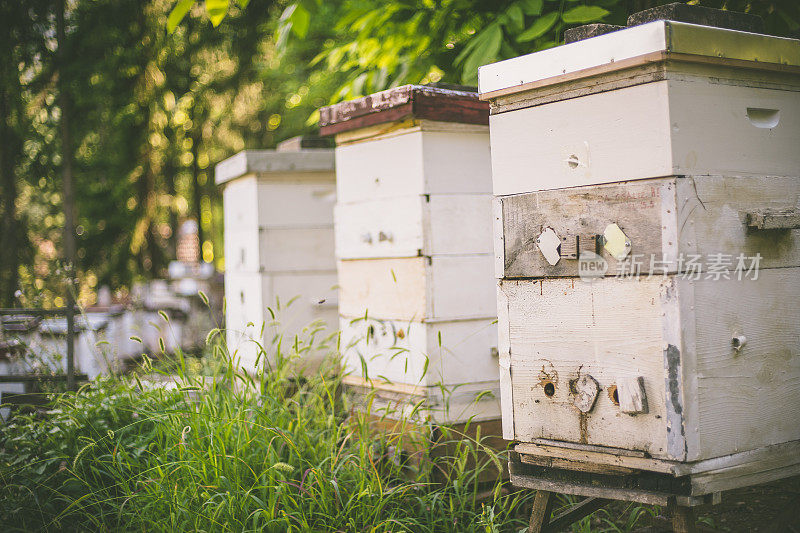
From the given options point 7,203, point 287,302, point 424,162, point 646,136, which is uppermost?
point 7,203

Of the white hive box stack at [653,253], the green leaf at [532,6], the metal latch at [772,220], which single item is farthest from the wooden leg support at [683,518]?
the green leaf at [532,6]

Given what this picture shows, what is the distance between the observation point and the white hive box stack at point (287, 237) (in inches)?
176

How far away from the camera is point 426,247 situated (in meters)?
3.14

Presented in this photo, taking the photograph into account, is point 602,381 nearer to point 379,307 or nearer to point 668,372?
point 668,372

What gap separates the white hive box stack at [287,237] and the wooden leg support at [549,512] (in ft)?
7.55

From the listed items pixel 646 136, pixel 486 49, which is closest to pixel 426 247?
pixel 486 49

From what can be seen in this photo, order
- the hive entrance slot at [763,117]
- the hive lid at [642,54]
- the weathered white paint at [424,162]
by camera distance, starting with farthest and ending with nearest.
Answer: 1. the weathered white paint at [424,162]
2. the hive entrance slot at [763,117]
3. the hive lid at [642,54]

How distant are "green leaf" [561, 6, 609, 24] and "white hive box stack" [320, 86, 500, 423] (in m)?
0.58

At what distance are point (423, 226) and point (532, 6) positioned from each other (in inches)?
39.1

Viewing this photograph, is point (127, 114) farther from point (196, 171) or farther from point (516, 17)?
point (516, 17)

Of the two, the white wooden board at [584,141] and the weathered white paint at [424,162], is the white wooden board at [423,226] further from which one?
the white wooden board at [584,141]

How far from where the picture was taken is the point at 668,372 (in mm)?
1917

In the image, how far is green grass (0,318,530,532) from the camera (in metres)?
2.58

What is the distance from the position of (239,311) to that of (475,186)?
2217 millimetres
